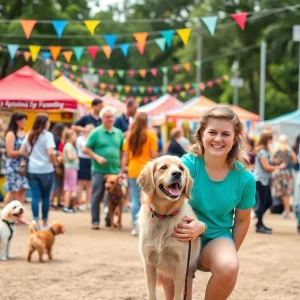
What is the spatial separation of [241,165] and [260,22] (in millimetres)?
57902

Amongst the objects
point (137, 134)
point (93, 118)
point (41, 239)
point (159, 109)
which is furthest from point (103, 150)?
point (159, 109)

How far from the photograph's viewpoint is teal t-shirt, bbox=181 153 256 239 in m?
5.52

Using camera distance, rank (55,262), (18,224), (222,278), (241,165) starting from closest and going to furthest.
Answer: (222,278), (241,165), (55,262), (18,224)

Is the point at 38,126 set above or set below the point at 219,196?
above

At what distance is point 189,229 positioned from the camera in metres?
5.32

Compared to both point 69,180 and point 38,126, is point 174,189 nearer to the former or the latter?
point 38,126

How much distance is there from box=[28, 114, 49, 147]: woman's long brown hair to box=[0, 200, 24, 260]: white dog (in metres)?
2.70

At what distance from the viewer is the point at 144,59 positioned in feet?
262

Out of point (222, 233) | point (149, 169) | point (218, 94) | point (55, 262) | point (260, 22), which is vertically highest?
point (260, 22)

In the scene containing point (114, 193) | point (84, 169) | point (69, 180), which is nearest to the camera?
point (114, 193)

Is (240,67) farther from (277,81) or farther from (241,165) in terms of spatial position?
(241,165)

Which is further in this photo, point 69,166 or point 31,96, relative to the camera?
point 31,96

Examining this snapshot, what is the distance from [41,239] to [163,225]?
4.34 meters

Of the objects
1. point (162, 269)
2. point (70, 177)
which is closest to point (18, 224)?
point (70, 177)
